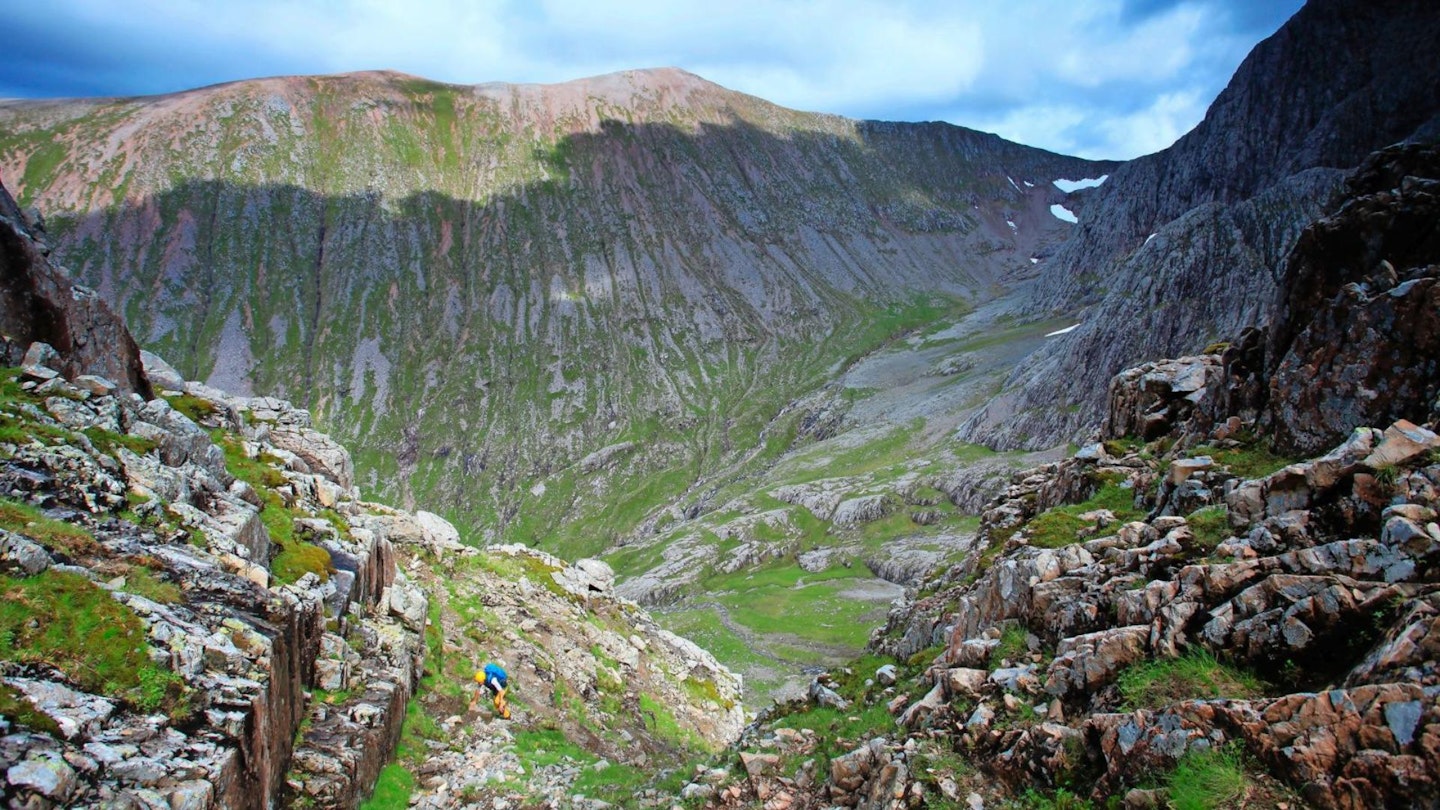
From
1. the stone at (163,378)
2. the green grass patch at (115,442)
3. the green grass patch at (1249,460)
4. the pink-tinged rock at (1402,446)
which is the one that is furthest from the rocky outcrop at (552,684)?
the green grass patch at (1249,460)

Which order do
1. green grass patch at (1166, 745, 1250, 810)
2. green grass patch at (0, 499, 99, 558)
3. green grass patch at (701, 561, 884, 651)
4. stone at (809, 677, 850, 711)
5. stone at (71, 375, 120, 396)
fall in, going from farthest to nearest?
green grass patch at (701, 561, 884, 651) → stone at (71, 375, 120, 396) → stone at (809, 677, 850, 711) → green grass patch at (0, 499, 99, 558) → green grass patch at (1166, 745, 1250, 810)

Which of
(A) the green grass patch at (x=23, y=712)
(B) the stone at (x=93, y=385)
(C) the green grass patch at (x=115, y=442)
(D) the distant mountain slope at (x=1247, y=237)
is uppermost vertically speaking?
(D) the distant mountain slope at (x=1247, y=237)

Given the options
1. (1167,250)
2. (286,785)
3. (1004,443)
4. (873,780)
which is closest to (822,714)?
(873,780)

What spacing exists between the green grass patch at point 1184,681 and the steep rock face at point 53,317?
A: 29011mm

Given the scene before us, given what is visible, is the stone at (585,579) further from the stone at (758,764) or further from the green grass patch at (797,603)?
the green grass patch at (797,603)

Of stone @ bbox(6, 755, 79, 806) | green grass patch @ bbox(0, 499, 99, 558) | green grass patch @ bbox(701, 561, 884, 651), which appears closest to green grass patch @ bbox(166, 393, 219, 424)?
green grass patch @ bbox(0, 499, 99, 558)

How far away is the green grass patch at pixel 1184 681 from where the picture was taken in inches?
403

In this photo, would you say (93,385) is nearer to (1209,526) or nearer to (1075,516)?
(1209,526)

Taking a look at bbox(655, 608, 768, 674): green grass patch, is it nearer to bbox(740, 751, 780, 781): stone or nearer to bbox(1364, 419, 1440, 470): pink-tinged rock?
bbox(740, 751, 780, 781): stone

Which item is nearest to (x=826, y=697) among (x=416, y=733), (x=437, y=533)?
(x=416, y=733)

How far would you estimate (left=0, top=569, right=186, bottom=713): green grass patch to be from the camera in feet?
37.6

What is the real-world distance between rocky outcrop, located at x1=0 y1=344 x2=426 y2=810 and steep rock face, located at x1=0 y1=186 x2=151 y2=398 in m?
1.25

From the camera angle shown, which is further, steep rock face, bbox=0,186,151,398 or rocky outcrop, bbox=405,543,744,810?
rocky outcrop, bbox=405,543,744,810

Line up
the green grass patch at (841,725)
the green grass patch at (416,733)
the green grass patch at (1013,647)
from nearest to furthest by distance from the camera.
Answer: the green grass patch at (1013,647), the green grass patch at (841,725), the green grass patch at (416,733)
